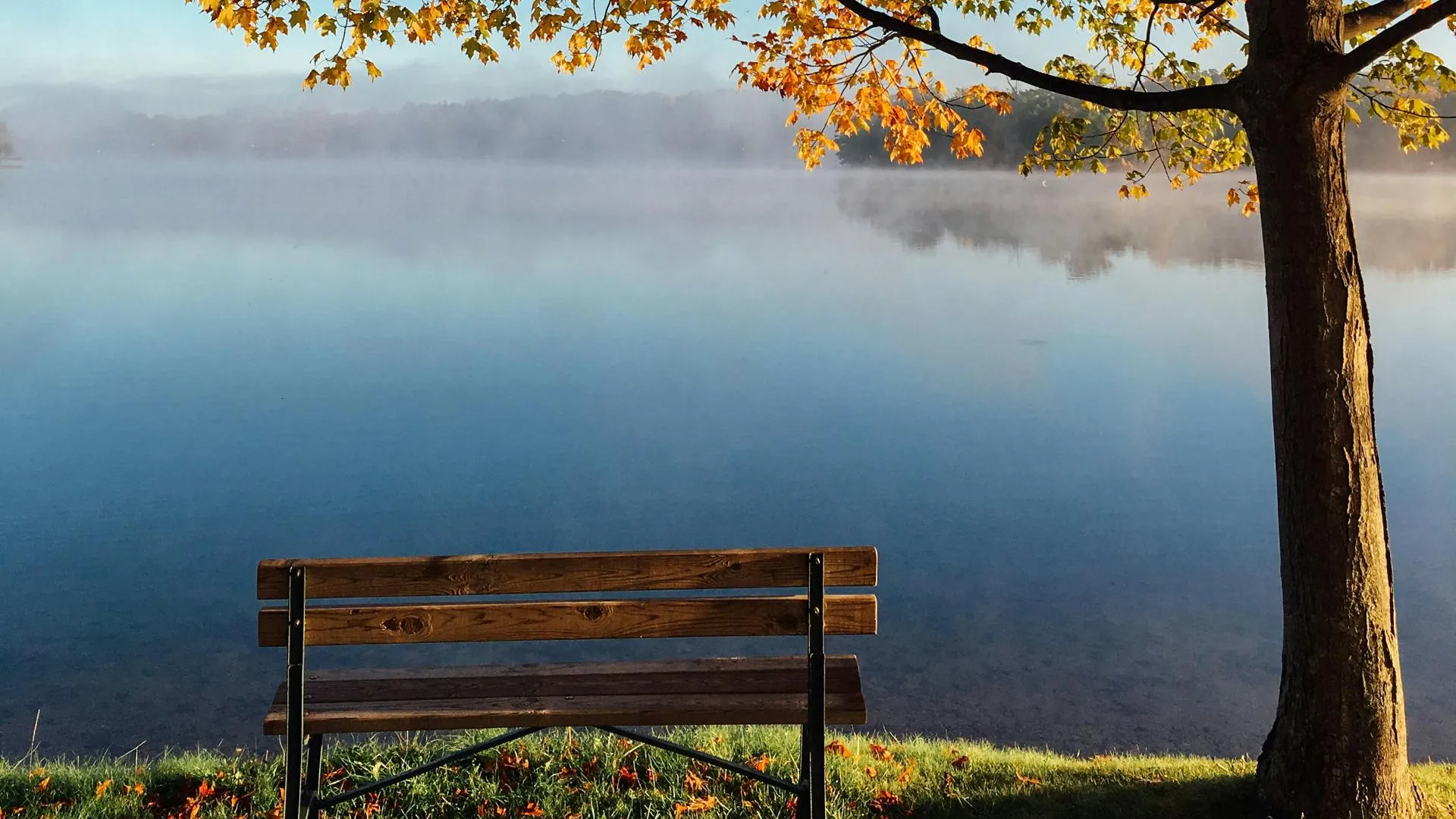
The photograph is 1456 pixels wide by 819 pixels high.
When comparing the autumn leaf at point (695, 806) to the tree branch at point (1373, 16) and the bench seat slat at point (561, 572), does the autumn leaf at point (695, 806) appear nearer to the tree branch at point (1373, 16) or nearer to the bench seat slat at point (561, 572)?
the bench seat slat at point (561, 572)

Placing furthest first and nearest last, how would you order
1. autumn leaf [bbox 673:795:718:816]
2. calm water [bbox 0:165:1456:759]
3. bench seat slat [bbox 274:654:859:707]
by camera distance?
calm water [bbox 0:165:1456:759]
autumn leaf [bbox 673:795:718:816]
bench seat slat [bbox 274:654:859:707]

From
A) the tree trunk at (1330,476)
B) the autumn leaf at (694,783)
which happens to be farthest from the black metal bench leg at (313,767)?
the tree trunk at (1330,476)

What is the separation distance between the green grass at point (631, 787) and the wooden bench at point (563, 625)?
2.61 feet

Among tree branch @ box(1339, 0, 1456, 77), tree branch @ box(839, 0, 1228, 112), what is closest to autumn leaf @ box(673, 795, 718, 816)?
tree branch @ box(839, 0, 1228, 112)

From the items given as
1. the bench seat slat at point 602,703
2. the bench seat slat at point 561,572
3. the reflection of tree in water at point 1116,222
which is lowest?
the bench seat slat at point 602,703

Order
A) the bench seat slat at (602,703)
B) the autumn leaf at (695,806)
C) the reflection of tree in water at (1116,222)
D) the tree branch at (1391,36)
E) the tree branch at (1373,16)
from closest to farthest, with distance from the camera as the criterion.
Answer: the bench seat slat at (602,703) < the tree branch at (1391,36) < the autumn leaf at (695,806) < the tree branch at (1373,16) < the reflection of tree in water at (1116,222)

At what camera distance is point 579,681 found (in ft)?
13.4

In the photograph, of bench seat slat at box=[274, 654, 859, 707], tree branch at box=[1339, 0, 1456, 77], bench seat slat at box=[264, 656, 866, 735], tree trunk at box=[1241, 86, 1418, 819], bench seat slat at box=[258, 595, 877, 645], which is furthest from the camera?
tree trunk at box=[1241, 86, 1418, 819]

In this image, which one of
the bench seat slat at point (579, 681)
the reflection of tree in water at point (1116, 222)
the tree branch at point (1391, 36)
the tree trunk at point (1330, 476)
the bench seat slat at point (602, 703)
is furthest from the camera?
the reflection of tree in water at point (1116, 222)

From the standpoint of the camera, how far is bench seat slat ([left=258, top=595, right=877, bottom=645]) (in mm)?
3711

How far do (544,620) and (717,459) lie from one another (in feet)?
40.1

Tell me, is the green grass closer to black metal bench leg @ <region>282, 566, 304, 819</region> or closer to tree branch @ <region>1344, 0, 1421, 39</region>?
black metal bench leg @ <region>282, 566, 304, 819</region>

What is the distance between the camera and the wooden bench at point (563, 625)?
11.9 feet

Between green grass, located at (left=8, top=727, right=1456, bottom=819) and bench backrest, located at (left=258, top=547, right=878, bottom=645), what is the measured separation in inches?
47.4
